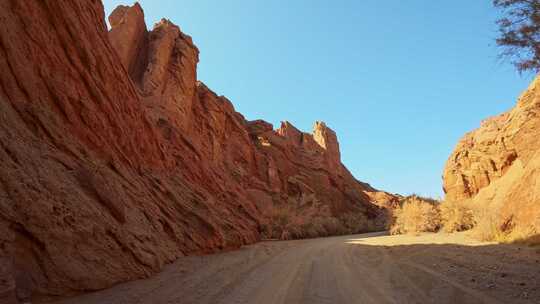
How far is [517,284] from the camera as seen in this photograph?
4703mm

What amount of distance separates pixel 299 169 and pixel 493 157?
27809mm

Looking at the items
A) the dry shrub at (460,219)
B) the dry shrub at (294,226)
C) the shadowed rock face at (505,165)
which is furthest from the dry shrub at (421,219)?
the dry shrub at (294,226)

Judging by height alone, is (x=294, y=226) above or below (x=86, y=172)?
below

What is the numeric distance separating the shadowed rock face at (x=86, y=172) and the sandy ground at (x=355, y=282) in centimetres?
81

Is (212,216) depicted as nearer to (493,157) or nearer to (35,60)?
(35,60)

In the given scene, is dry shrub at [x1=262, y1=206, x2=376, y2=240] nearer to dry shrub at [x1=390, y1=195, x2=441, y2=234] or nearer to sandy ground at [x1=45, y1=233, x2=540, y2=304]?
dry shrub at [x1=390, y1=195, x2=441, y2=234]

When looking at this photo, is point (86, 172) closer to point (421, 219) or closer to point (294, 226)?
point (294, 226)

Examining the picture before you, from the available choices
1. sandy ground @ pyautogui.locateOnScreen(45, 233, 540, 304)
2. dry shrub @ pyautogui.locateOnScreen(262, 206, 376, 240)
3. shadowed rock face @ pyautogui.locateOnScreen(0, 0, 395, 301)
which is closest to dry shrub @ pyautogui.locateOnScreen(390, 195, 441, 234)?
dry shrub @ pyautogui.locateOnScreen(262, 206, 376, 240)

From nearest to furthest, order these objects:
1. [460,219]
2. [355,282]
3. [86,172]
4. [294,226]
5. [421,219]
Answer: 1. [355,282]
2. [86,172]
3. [460,219]
4. [421,219]
5. [294,226]

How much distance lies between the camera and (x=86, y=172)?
7188 millimetres

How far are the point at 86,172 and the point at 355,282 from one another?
660 centimetres

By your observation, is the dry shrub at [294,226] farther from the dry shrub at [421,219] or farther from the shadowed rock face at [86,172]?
the dry shrub at [421,219]

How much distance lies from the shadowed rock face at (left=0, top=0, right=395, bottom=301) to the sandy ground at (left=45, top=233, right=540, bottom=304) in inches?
32.0

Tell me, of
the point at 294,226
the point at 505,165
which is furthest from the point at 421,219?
the point at 294,226
